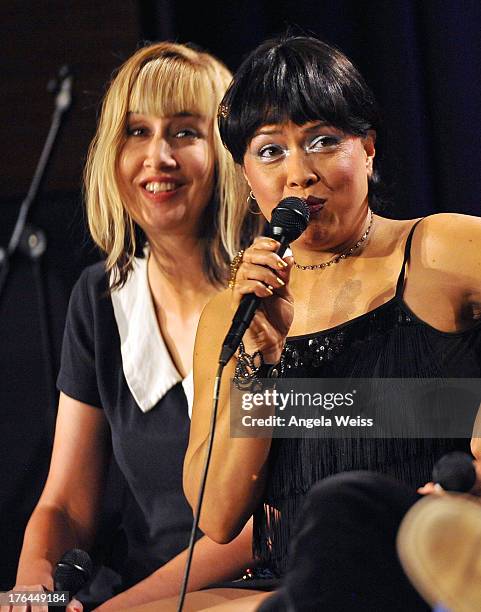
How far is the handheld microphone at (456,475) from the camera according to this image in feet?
3.49

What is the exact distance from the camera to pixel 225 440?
136 cm

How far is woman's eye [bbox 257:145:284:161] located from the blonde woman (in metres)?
0.36

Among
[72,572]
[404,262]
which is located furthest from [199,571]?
[404,262]

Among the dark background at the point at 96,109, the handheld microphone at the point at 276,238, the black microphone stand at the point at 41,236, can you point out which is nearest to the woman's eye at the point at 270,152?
the handheld microphone at the point at 276,238

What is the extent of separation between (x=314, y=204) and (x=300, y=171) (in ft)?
0.16

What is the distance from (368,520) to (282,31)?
0.96 meters

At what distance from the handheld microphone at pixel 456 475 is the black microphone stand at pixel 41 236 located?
0.91 m

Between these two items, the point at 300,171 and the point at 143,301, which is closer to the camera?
the point at 300,171

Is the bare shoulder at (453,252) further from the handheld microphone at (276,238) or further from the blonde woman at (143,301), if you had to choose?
the blonde woman at (143,301)

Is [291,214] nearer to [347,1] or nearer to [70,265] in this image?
[347,1]

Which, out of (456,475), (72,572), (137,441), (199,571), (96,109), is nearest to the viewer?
(456,475)

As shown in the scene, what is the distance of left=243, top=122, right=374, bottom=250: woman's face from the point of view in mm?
1309

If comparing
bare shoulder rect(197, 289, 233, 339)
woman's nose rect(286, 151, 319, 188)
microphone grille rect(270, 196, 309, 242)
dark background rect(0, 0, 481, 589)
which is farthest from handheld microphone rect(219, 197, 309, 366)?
dark background rect(0, 0, 481, 589)

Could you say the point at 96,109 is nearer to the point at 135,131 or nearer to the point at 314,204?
the point at 135,131
